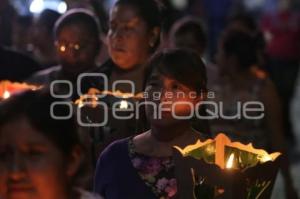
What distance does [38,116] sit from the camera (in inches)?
133

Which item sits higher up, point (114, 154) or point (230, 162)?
point (114, 154)

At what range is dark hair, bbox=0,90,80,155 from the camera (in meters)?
3.36

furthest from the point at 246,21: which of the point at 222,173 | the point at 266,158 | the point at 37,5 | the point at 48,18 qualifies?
the point at 222,173

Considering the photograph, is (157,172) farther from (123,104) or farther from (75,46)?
(75,46)

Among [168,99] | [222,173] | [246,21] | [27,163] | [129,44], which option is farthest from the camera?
[246,21]

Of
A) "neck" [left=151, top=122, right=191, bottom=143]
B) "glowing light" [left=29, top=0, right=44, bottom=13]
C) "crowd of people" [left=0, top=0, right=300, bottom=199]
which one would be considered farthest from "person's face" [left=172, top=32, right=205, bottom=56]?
"neck" [left=151, top=122, right=191, bottom=143]

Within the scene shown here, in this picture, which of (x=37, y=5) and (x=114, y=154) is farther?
(x=37, y=5)

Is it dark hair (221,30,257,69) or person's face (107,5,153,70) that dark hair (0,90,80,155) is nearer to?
person's face (107,5,153,70)

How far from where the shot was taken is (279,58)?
1477 centimetres

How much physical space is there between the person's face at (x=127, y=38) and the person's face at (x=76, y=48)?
322 millimetres

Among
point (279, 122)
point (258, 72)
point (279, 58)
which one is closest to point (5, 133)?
point (279, 122)

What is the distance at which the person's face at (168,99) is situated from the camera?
5.01 metres

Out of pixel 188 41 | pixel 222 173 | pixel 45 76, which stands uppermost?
pixel 188 41

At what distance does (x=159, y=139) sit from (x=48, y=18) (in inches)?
157
